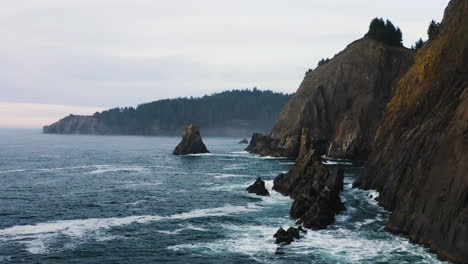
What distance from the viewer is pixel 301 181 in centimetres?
6569

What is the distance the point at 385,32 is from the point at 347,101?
75.2 feet

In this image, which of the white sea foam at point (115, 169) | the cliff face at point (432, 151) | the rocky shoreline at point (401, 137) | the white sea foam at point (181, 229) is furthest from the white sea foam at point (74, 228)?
the white sea foam at point (115, 169)

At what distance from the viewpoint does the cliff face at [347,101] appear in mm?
113062

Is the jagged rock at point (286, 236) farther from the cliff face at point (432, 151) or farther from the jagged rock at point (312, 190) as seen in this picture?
the cliff face at point (432, 151)

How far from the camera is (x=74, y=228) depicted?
154ft

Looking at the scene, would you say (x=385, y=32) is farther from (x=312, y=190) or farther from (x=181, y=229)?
(x=181, y=229)

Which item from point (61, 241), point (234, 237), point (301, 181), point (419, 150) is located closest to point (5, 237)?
point (61, 241)

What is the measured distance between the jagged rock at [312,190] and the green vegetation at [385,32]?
62679 millimetres

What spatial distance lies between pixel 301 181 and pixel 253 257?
2988 centimetres

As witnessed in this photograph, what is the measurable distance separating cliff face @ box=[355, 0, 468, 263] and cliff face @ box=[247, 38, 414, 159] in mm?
34048

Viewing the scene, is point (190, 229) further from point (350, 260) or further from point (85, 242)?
point (350, 260)

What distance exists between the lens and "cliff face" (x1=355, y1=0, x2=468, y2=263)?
1401 inches

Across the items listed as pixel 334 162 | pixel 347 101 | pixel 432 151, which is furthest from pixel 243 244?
pixel 347 101

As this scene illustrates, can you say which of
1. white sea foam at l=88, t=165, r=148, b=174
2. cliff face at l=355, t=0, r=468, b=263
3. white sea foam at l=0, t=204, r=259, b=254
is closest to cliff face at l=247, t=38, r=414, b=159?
→ cliff face at l=355, t=0, r=468, b=263
